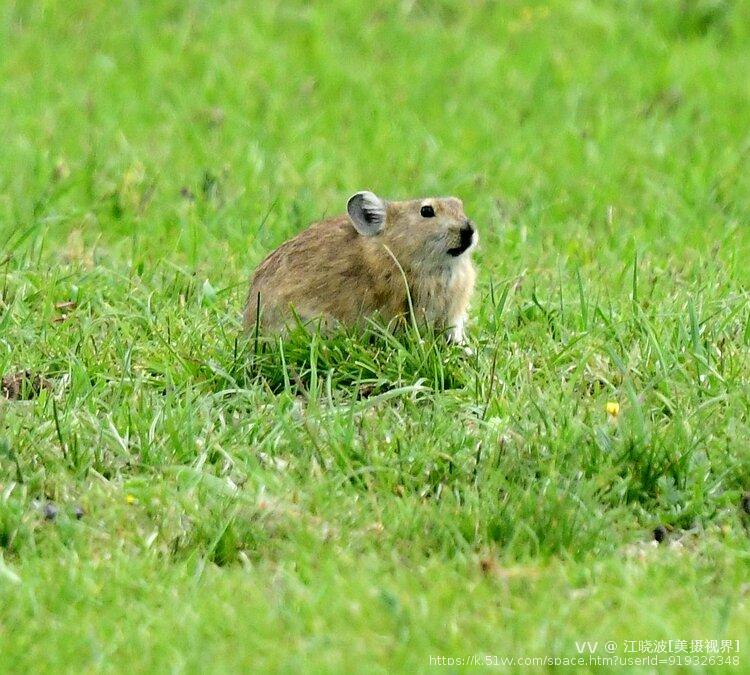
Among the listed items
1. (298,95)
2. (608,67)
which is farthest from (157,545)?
(608,67)

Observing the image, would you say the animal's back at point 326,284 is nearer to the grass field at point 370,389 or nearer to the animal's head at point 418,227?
the animal's head at point 418,227

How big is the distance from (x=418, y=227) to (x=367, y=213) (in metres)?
0.25

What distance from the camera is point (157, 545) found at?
17.6 ft

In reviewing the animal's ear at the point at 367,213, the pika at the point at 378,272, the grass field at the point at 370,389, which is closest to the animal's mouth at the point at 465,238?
the pika at the point at 378,272

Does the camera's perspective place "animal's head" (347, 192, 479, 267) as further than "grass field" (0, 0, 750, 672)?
Yes

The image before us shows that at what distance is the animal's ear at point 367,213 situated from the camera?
7105 millimetres

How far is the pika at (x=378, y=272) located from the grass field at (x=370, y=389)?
173mm

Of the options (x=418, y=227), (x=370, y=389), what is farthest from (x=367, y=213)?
(x=370, y=389)

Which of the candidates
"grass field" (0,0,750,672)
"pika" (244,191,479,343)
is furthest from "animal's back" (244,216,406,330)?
"grass field" (0,0,750,672)

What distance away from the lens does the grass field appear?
15.5 feet

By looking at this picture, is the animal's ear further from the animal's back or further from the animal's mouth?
the animal's mouth

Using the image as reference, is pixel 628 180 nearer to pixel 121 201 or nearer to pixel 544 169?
pixel 544 169

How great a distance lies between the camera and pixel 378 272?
701cm

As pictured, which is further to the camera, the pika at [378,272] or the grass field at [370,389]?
the pika at [378,272]
